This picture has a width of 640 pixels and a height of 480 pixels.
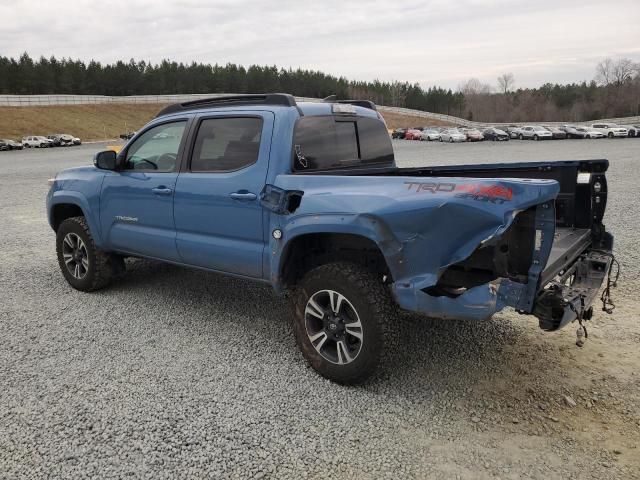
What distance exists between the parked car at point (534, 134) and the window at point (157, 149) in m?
49.3

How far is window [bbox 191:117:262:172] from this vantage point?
4.11 metres

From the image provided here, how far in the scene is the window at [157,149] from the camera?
15.5 feet

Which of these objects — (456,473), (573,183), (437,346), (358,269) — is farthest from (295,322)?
(573,183)

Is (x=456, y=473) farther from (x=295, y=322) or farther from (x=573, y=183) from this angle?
(x=573, y=183)

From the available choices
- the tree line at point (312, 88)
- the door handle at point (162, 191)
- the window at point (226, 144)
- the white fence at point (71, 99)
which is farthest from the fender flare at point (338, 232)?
the tree line at point (312, 88)

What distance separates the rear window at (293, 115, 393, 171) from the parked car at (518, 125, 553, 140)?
48427 millimetres

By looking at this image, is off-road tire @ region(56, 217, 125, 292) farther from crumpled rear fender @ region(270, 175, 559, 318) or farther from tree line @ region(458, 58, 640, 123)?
tree line @ region(458, 58, 640, 123)

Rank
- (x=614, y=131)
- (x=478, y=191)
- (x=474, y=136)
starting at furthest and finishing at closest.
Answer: (x=474, y=136) < (x=614, y=131) < (x=478, y=191)

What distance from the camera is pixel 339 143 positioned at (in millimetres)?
4465

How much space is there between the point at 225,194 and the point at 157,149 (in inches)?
48.5

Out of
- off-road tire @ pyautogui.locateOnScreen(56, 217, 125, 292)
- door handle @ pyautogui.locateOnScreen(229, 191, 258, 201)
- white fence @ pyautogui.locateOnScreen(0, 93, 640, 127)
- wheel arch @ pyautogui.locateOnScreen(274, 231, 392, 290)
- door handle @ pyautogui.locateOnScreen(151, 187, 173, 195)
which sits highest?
white fence @ pyautogui.locateOnScreen(0, 93, 640, 127)

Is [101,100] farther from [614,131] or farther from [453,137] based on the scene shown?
[614,131]

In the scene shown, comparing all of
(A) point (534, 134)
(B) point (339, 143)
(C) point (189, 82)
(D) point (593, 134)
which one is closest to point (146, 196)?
(B) point (339, 143)

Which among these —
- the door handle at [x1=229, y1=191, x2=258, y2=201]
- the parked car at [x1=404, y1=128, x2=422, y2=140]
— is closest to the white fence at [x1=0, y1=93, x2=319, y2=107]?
the parked car at [x1=404, y1=128, x2=422, y2=140]
